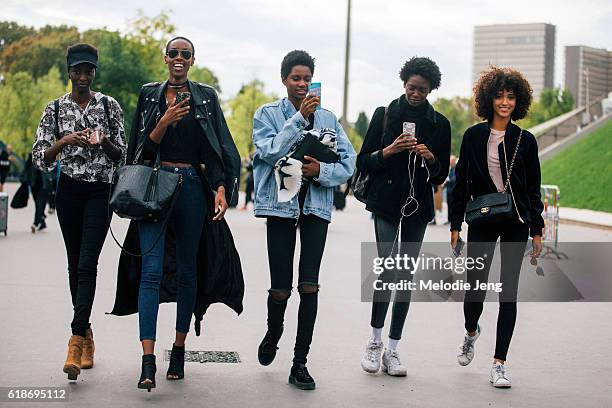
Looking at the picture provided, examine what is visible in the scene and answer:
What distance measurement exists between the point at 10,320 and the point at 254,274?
4.58 m

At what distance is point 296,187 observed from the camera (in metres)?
6.05

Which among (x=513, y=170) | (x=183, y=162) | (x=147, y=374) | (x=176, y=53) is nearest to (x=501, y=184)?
(x=513, y=170)

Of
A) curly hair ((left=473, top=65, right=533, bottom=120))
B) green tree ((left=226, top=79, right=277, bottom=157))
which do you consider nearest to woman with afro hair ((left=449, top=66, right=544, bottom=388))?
curly hair ((left=473, top=65, right=533, bottom=120))

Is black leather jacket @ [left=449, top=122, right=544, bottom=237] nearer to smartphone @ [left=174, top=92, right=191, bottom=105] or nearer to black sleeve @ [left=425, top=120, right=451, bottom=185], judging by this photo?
black sleeve @ [left=425, top=120, right=451, bottom=185]

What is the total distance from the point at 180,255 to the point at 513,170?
82.6 inches

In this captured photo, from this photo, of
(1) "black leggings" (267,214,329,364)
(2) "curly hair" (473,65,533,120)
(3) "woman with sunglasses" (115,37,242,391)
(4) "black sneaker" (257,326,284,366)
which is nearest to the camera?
(3) "woman with sunglasses" (115,37,242,391)

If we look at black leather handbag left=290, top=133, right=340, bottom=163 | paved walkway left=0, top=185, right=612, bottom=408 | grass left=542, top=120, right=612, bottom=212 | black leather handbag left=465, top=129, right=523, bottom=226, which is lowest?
paved walkway left=0, top=185, right=612, bottom=408

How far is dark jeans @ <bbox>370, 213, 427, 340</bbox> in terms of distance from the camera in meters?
6.61

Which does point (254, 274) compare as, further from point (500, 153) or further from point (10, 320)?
point (500, 153)

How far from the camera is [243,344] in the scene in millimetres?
7488

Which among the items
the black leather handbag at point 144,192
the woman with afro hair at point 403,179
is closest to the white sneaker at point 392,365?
the woman with afro hair at point 403,179

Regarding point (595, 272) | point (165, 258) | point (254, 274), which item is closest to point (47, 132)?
point (165, 258)

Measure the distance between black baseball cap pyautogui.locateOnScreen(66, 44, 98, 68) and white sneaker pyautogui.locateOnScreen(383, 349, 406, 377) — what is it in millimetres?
2590

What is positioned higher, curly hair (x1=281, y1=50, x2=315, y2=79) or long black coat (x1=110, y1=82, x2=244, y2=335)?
curly hair (x1=281, y1=50, x2=315, y2=79)
